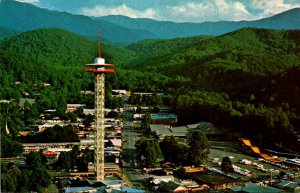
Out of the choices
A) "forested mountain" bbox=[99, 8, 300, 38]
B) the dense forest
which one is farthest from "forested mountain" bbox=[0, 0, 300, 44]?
the dense forest

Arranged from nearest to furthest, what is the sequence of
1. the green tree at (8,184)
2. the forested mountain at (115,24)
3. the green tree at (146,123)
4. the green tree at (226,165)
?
the green tree at (8,184)
the green tree at (226,165)
the green tree at (146,123)
the forested mountain at (115,24)

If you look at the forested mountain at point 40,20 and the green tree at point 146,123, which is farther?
the forested mountain at point 40,20

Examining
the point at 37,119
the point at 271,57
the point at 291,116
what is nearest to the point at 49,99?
the point at 37,119

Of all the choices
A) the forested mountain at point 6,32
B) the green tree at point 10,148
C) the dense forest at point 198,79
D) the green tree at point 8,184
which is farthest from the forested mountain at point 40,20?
the green tree at point 8,184

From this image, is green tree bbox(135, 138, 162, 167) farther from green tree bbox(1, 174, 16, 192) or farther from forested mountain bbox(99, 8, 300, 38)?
forested mountain bbox(99, 8, 300, 38)

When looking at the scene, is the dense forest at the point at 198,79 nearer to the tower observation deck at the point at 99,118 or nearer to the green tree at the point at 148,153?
the green tree at the point at 148,153

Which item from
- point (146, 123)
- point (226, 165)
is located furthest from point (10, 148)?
point (146, 123)
